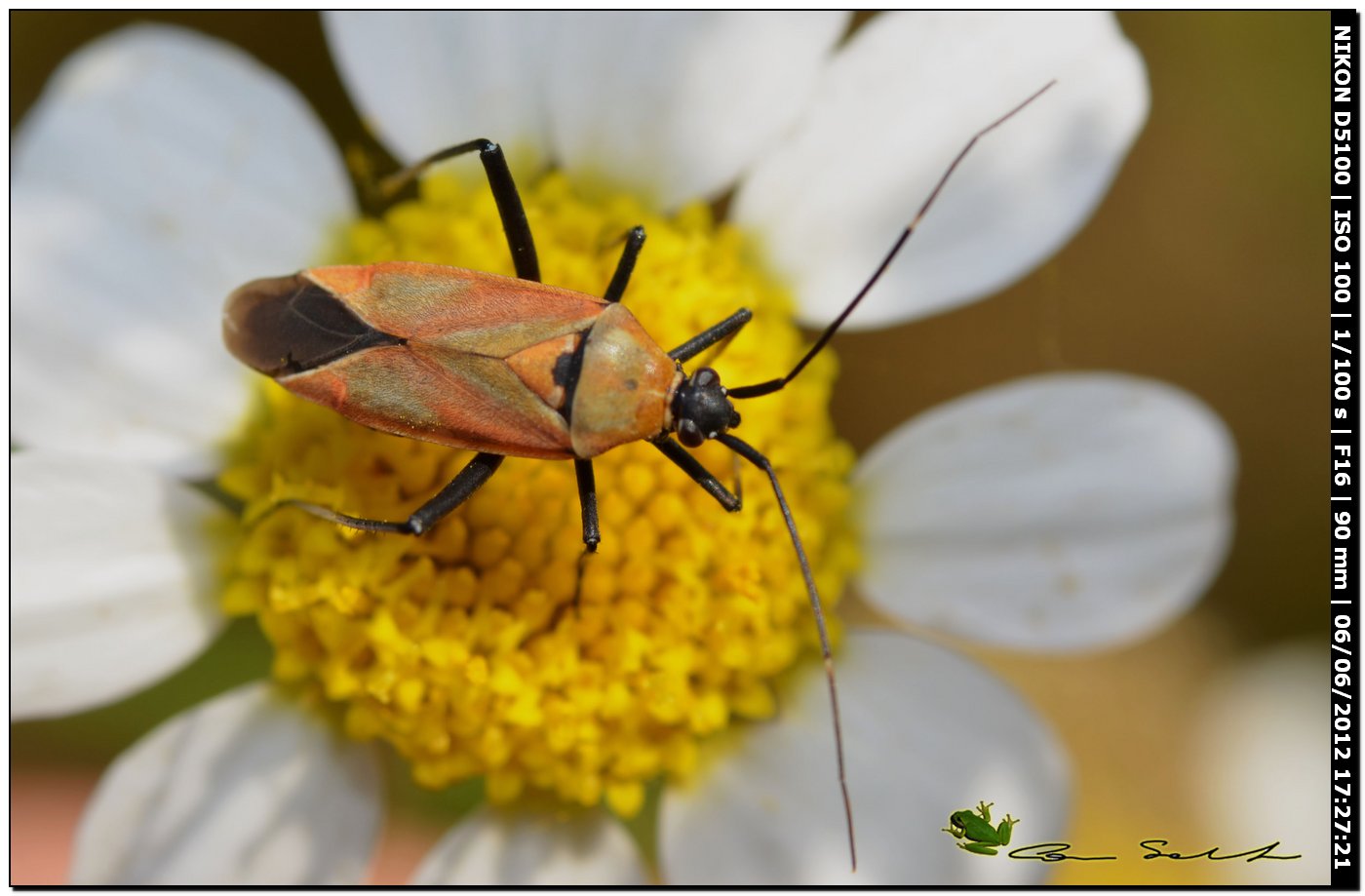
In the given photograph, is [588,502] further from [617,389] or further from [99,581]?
[99,581]

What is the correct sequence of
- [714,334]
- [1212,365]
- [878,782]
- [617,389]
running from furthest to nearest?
[1212,365] < [878,782] < [714,334] < [617,389]

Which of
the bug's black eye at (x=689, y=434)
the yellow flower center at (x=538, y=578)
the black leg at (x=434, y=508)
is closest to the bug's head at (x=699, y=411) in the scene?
the bug's black eye at (x=689, y=434)

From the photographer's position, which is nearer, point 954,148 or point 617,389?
point 617,389

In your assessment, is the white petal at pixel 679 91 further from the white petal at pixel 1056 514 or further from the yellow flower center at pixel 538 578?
the white petal at pixel 1056 514

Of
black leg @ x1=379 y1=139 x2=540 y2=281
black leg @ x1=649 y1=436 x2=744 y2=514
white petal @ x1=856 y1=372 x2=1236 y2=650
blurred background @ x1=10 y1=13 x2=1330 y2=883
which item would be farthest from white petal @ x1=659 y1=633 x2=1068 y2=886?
black leg @ x1=379 y1=139 x2=540 y2=281

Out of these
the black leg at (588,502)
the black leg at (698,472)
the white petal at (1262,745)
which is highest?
the black leg at (698,472)
